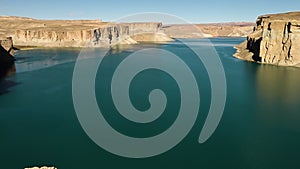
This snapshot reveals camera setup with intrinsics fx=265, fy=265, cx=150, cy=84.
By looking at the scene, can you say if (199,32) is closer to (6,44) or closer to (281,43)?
(281,43)

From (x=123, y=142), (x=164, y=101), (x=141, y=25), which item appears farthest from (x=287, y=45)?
(x=141, y=25)

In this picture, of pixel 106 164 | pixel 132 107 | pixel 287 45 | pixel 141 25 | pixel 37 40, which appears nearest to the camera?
pixel 106 164

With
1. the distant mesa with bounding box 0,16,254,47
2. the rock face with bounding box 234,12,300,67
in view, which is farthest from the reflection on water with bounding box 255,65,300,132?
the distant mesa with bounding box 0,16,254,47

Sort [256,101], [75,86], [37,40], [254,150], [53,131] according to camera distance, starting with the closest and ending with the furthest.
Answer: [254,150], [53,131], [256,101], [75,86], [37,40]

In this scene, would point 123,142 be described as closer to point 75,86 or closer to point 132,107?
point 132,107

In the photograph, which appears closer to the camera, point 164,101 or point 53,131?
point 53,131

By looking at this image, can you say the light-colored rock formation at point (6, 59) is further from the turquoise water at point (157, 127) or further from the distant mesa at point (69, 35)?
the distant mesa at point (69, 35)

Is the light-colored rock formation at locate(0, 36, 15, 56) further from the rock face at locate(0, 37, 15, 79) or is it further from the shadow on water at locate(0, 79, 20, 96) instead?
the shadow on water at locate(0, 79, 20, 96)

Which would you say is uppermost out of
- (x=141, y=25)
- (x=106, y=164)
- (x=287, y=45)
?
(x=141, y=25)

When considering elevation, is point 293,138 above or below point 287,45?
below
